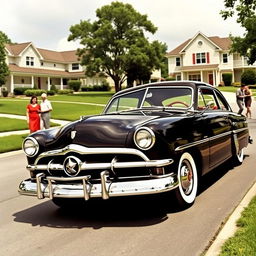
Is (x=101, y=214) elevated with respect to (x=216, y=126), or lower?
lower

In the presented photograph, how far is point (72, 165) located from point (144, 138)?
90 centimetres

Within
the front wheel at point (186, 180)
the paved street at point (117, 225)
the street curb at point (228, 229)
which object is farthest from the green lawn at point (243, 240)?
the front wheel at point (186, 180)

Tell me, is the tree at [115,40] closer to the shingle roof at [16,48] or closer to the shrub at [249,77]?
the shingle roof at [16,48]

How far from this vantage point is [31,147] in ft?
16.6

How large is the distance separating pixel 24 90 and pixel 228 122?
46.7 metres

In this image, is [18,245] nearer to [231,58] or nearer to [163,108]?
[163,108]

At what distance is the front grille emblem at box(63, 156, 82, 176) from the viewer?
4.52 m

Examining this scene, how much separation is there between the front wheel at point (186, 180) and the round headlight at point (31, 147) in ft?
6.04

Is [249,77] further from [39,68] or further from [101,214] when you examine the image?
[101,214]

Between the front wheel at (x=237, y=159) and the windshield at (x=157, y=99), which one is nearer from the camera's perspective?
the windshield at (x=157, y=99)

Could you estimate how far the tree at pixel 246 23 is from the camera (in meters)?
20.1

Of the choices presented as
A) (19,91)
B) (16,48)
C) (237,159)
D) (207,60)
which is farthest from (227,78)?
(237,159)

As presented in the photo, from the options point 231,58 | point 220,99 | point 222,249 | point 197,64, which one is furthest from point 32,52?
point 222,249

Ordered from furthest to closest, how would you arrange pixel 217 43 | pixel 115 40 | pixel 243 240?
pixel 217 43 → pixel 115 40 → pixel 243 240
